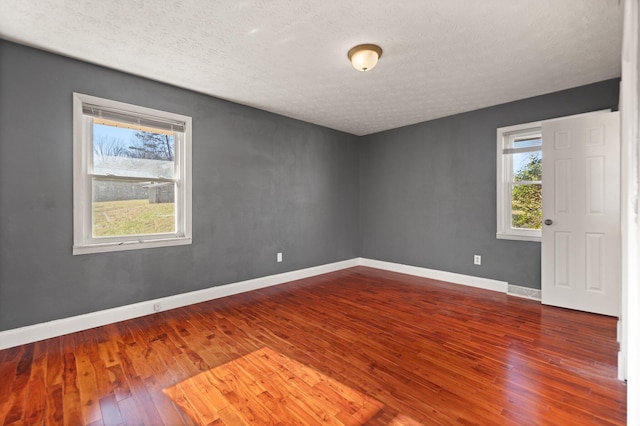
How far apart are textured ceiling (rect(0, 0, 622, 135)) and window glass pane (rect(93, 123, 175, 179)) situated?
642 millimetres

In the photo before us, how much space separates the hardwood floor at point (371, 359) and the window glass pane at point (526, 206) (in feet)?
3.40

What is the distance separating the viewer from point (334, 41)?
2.46m

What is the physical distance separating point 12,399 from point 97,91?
2638mm

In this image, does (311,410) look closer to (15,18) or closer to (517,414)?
(517,414)

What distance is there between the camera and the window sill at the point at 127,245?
2785 millimetres

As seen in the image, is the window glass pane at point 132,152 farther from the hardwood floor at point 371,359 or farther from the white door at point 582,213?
the white door at point 582,213

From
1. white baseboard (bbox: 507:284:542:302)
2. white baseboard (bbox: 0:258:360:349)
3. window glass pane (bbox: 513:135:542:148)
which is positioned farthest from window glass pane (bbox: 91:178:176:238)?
window glass pane (bbox: 513:135:542:148)

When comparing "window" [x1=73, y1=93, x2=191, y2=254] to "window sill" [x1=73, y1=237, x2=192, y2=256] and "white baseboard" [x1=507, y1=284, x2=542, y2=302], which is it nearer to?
"window sill" [x1=73, y1=237, x2=192, y2=256]

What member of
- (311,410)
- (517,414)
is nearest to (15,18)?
(311,410)

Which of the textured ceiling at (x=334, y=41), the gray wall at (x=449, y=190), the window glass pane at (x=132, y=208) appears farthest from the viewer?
the gray wall at (x=449, y=190)

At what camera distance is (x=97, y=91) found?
113 inches

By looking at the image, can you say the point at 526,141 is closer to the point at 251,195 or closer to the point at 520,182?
the point at 520,182

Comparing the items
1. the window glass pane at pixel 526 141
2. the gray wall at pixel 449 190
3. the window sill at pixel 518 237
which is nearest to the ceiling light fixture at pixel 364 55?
the gray wall at pixel 449 190

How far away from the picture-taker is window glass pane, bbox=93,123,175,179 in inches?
116
